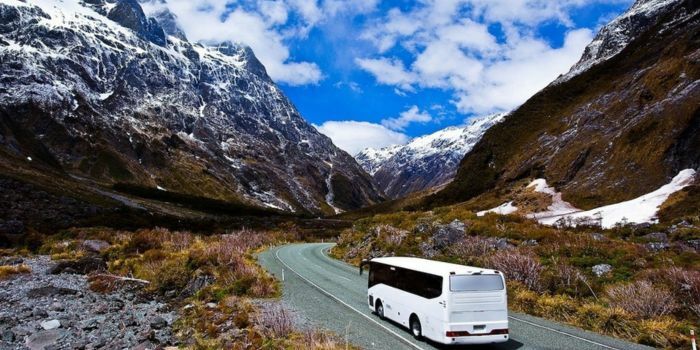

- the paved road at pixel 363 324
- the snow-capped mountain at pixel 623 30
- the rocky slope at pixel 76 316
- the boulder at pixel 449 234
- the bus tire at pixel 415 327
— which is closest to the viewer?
the paved road at pixel 363 324

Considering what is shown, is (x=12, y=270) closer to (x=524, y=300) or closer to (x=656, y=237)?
(x=524, y=300)

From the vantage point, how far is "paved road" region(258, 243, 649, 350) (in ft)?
53.8

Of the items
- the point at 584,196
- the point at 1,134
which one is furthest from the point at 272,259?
the point at 1,134

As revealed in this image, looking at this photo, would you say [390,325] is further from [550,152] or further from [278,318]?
[550,152]

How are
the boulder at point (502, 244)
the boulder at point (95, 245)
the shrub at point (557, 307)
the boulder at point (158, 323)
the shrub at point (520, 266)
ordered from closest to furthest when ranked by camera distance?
the shrub at point (557, 307), the boulder at point (158, 323), the shrub at point (520, 266), the boulder at point (502, 244), the boulder at point (95, 245)

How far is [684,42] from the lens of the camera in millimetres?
93625

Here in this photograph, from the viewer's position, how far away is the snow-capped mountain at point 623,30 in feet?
465

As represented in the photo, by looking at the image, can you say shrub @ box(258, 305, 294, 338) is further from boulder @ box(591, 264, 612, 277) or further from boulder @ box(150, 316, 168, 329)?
boulder @ box(591, 264, 612, 277)

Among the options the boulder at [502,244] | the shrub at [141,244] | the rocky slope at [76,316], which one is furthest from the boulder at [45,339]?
the boulder at [502,244]

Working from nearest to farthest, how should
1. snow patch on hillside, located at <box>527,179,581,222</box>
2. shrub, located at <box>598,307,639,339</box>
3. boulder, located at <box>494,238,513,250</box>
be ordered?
shrub, located at <box>598,307,639,339</box> → boulder, located at <box>494,238,513,250</box> → snow patch on hillside, located at <box>527,179,581,222</box>

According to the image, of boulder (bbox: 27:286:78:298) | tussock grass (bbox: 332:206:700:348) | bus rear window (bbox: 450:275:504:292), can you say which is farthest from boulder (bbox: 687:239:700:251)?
A: boulder (bbox: 27:286:78:298)

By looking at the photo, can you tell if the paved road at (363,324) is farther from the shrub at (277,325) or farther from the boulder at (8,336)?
the boulder at (8,336)

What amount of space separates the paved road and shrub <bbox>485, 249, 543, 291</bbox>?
356 cm

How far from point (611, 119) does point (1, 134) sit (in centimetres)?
19867
